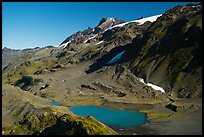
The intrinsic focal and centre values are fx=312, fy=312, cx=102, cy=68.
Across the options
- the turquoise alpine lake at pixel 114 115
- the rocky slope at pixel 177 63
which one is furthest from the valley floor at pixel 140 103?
the rocky slope at pixel 177 63

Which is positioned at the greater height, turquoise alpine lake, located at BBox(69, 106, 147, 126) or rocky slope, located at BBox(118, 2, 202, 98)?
rocky slope, located at BBox(118, 2, 202, 98)

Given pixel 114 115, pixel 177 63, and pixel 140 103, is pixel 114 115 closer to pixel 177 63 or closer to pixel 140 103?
pixel 140 103

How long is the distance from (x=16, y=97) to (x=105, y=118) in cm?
4939

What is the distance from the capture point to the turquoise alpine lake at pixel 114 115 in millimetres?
110694

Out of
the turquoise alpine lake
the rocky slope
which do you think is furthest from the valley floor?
the rocky slope

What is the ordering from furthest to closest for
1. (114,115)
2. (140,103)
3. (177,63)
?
1. (177,63)
2. (140,103)
3. (114,115)

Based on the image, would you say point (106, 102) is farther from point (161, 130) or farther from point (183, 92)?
point (161, 130)

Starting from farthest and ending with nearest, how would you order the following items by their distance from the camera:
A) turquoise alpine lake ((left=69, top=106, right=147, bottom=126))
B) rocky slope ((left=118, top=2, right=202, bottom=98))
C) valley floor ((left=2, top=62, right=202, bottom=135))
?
1. rocky slope ((left=118, top=2, right=202, bottom=98))
2. turquoise alpine lake ((left=69, top=106, right=147, bottom=126))
3. valley floor ((left=2, top=62, right=202, bottom=135))

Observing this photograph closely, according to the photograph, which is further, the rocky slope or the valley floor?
the rocky slope

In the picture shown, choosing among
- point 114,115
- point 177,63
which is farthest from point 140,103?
point 177,63

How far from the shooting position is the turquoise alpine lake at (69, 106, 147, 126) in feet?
363

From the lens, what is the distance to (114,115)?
411ft

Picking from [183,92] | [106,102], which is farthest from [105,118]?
[183,92]

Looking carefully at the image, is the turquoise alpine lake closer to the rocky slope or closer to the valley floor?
the valley floor
